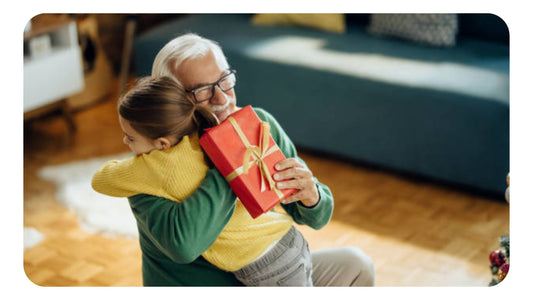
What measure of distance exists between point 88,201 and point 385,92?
1.29m

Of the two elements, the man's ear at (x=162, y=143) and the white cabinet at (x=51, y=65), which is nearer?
the man's ear at (x=162, y=143)

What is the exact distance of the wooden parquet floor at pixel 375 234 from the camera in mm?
2139

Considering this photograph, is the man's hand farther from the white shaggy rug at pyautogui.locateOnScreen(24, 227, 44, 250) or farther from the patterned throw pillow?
the patterned throw pillow

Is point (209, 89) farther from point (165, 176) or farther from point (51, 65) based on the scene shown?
point (51, 65)

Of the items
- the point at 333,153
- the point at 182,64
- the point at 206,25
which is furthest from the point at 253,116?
the point at 206,25

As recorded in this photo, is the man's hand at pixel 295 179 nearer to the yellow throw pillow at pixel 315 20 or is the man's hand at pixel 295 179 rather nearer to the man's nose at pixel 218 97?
the man's nose at pixel 218 97

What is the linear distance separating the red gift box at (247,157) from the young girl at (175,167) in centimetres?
5

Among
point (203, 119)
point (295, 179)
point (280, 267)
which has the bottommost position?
point (280, 267)

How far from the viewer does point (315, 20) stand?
10.1 ft

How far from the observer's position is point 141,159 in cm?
111

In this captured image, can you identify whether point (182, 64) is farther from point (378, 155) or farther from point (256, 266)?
point (378, 155)

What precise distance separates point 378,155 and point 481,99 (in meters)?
0.51

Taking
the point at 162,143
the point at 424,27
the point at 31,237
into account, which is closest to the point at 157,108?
the point at 162,143

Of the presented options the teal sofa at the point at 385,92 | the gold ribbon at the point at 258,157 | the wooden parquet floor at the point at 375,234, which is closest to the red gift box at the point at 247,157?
the gold ribbon at the point at 258,157
